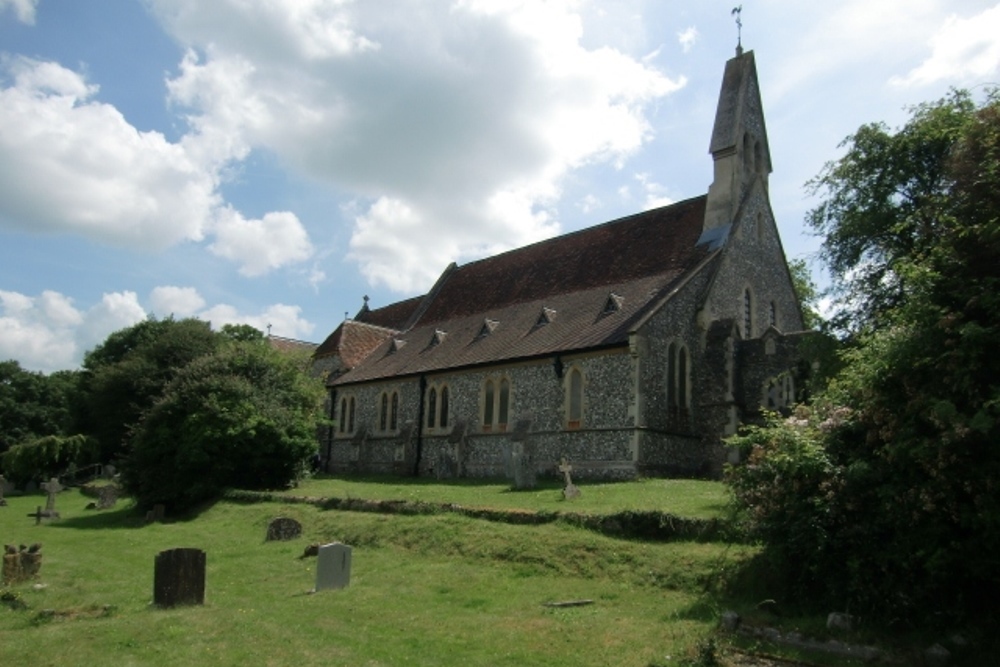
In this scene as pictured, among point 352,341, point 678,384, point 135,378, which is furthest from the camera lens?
point 135,378

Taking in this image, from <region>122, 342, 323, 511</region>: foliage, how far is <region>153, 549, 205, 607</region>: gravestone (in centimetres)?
1324

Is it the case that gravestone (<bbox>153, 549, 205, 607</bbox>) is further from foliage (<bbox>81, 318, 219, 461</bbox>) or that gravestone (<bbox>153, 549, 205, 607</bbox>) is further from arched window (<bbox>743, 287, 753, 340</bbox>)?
foliage (<bbox>81, 318, 219, 461</bbox>)

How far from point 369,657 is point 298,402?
1955cm

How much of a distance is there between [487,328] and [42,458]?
82.8 ft

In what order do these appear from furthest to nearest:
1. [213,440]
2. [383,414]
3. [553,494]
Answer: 1. [383,414]
2. [213,440]
3. [553,494]

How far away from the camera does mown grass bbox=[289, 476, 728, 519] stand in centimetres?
1548

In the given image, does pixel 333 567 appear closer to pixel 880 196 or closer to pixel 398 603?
pixel 398 603

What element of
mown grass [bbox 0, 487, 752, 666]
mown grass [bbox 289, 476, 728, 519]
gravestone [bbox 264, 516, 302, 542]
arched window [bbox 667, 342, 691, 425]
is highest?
arched window [bbox 667, 342, 691, 425]

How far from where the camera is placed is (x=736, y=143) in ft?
90.4

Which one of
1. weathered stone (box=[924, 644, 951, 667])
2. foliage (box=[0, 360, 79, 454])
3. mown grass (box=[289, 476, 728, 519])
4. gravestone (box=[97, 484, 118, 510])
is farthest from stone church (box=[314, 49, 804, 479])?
foliage (box=[0, 360, 79, 454])

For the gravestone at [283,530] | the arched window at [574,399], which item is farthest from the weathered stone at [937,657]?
the arched window at [574,399]

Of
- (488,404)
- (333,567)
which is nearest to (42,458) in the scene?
(488,404)

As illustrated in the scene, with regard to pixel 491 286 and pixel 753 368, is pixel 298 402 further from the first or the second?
pixel 753 368

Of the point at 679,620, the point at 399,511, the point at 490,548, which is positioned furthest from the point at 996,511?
the point at 399,511
